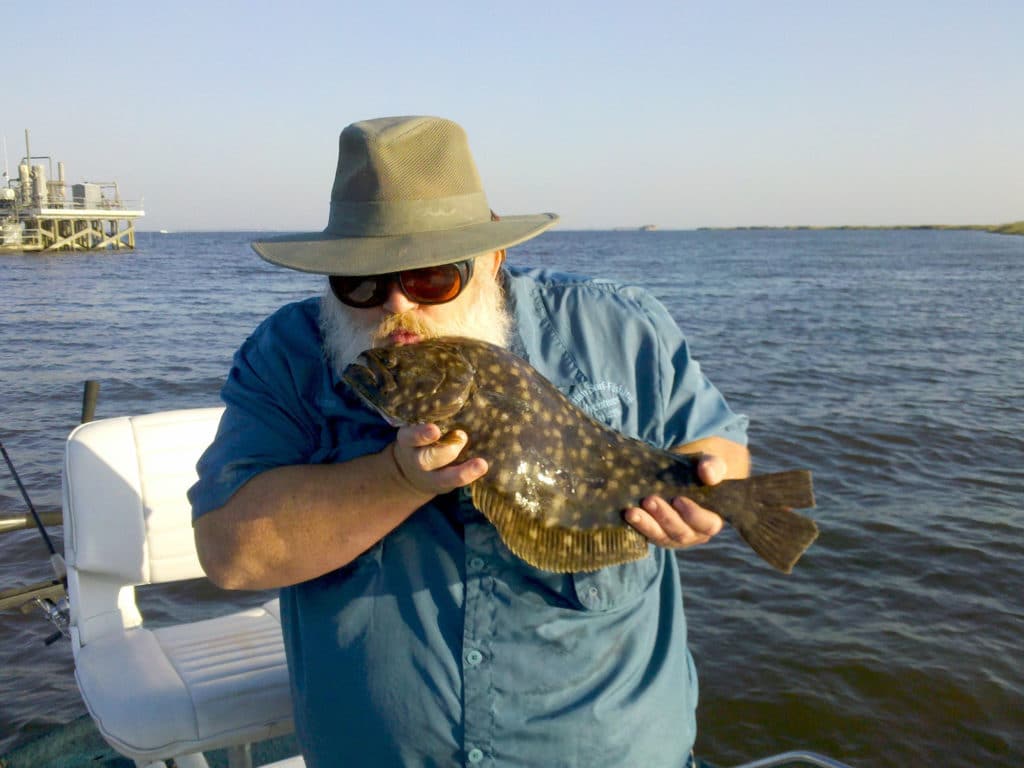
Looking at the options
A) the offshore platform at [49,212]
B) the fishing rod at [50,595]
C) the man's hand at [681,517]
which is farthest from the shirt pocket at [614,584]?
the offshore platform at [49,212]

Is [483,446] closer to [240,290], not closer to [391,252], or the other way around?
[391,252]

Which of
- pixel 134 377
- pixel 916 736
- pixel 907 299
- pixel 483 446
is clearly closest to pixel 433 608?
pixel 483 446

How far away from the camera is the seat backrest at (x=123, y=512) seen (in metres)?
3.66

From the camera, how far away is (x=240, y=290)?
39.2 m

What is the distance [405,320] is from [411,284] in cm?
14

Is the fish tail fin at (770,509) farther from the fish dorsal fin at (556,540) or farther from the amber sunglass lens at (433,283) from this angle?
the amber sunglass lens at (433,283)

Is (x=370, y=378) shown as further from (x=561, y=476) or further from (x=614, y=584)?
(x=614, y=584)

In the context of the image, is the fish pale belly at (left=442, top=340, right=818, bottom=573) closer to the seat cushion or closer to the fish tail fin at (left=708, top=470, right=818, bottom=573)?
the fish tail fin at (left=708, top=470, right=818, bottom=573)

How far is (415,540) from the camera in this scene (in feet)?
8.51

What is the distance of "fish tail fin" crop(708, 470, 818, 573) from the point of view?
8.16 ft

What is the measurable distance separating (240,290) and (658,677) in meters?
38.9

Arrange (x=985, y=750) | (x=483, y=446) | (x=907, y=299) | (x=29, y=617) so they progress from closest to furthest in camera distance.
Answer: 1. (x=483, y=446)
2. (x=985, y=750)
3. (x=29, y=617)
4. (x=907, y=299)

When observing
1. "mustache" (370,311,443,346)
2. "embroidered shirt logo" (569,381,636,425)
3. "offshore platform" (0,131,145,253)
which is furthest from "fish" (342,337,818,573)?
"offshore platform" (0,131,145,253)

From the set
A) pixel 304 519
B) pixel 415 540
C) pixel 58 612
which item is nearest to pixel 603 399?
pixel 415 540
